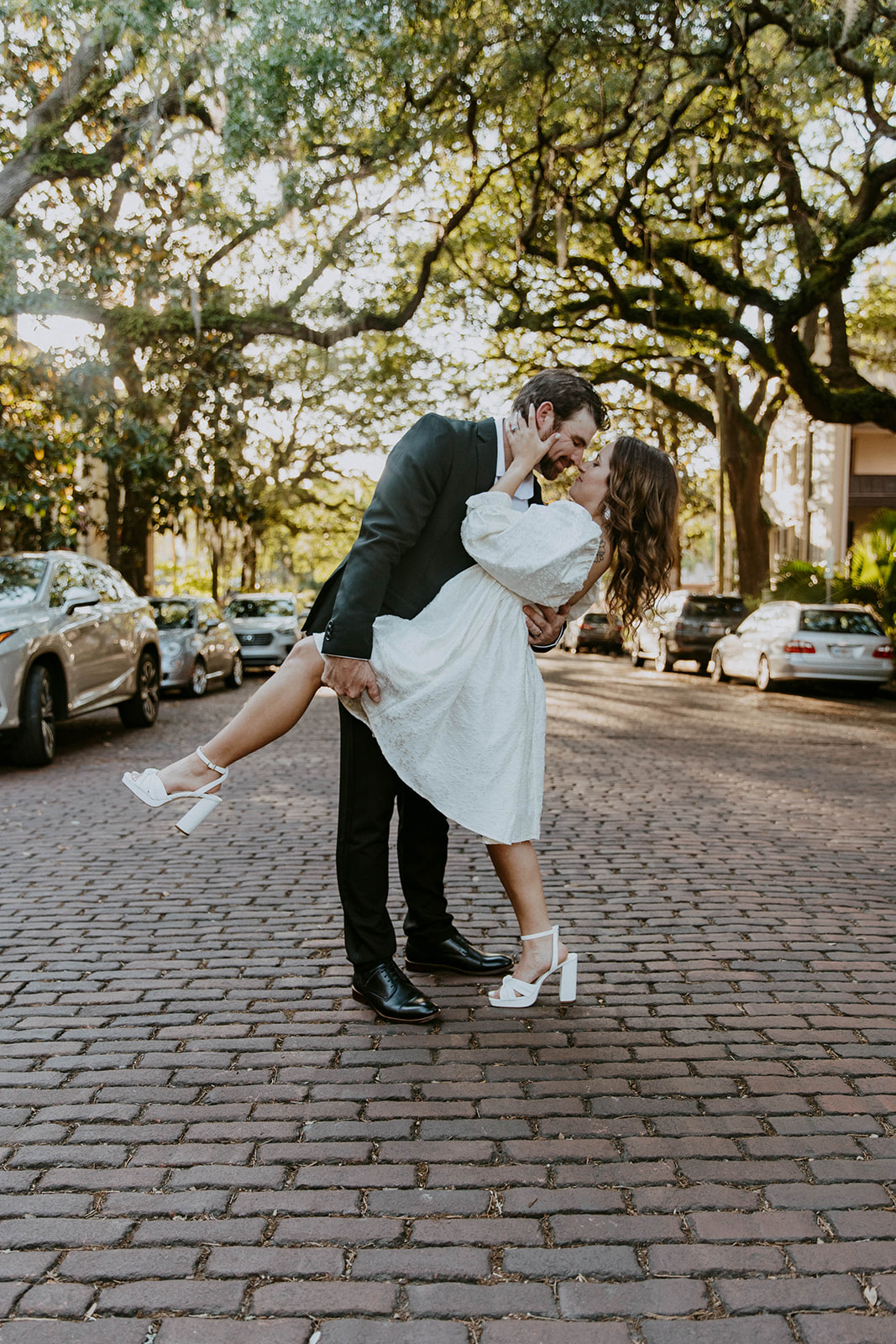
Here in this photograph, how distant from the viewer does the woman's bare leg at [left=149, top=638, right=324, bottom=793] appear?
3.73 metres

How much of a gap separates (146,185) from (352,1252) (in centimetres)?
1610

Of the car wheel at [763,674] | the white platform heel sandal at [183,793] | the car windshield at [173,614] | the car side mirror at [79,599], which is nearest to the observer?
the white platform heel sandal at [183,793]

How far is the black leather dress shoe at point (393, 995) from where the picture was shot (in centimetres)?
374

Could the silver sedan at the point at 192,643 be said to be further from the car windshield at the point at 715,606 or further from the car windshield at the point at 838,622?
the car windshield at the point at 715,606

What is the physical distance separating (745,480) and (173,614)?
13.5 m

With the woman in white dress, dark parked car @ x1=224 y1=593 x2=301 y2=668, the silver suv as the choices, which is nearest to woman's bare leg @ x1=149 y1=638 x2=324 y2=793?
the woman in white dress

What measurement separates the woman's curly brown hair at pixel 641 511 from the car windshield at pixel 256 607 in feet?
73.3

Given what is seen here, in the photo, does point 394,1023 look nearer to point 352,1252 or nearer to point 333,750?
point 352,1252

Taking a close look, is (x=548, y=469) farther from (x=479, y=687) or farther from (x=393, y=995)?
(x=393, y=995)

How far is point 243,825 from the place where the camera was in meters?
7.51

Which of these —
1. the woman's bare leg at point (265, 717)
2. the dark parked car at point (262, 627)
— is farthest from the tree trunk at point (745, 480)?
the woman's bare leg at point (265, 717)

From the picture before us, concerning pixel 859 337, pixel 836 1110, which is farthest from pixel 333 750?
pixel 859 337

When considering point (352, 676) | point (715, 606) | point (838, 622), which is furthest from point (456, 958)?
point (715, 606)

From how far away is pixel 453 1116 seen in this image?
10.2 feet
